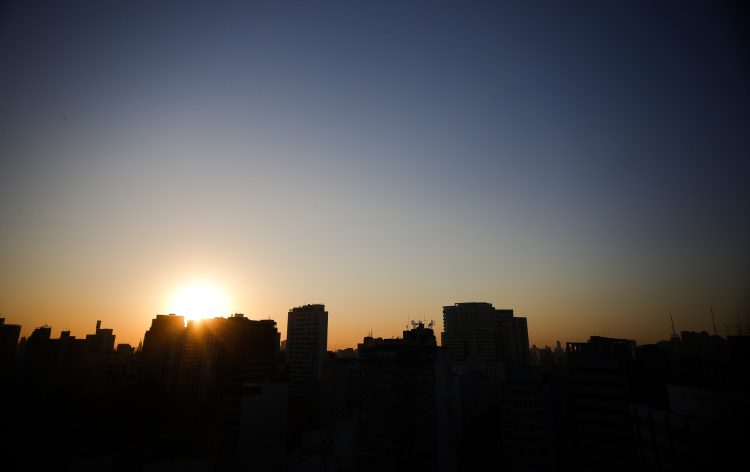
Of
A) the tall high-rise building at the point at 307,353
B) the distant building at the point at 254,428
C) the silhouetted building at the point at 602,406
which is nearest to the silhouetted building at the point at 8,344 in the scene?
the tall high-rise building at the point at 307,353

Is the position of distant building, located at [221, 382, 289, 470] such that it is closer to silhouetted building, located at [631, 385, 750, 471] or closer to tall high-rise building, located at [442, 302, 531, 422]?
silhouetted building, located at [631, 385, 750, 471]

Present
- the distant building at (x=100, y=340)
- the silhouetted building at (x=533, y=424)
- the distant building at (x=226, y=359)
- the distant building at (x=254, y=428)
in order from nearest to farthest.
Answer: the silhouetted building at (x=533, y=424)
the distant building at (x=254, y=428)
the distant building at (x=226, y=359)
the distant building at (x=100, y=340)

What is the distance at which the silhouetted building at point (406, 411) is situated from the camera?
45312mm

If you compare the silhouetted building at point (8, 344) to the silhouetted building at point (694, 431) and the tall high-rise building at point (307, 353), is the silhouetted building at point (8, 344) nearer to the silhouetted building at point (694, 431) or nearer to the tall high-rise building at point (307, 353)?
the tall high-rise building at point (307, 353)

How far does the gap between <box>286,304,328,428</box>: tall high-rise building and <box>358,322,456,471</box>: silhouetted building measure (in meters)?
34.6

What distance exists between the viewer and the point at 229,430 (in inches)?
1966

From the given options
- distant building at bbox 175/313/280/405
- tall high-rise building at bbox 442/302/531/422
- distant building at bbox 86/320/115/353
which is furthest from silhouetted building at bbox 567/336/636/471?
distant building at bbox 86/320/115/353

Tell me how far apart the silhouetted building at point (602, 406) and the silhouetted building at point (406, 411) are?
15481 mm

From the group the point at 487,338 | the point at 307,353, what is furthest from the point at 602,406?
the point at 487,338

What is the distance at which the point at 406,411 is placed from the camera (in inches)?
1869

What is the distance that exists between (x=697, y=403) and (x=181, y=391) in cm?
11030

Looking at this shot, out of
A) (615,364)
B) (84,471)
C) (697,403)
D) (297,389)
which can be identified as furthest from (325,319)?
(697,403)

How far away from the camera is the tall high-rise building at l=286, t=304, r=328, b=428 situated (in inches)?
3342

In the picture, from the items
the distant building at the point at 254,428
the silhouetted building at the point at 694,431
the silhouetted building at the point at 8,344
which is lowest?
the distant building at the point at 254,428
